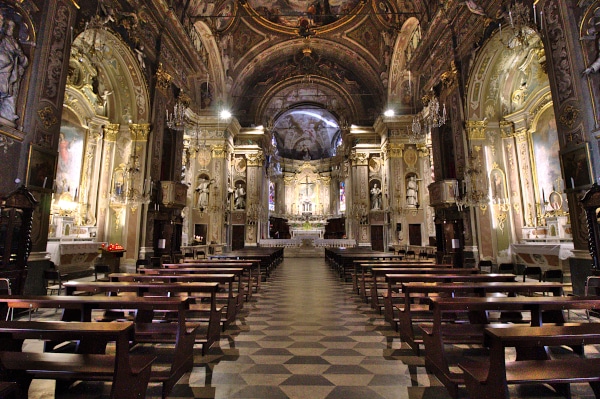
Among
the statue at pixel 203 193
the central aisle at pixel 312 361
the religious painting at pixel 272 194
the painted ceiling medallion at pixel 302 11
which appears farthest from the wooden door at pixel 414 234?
the religious painting at pixel 272 194

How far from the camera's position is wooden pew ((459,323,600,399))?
1.67m

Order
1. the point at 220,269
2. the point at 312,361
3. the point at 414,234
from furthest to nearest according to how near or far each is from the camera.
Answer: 1. the point at 414,234
2. the point at 220,269
3. the point at 312,361

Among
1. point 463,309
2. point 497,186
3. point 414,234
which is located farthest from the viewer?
point 414,234

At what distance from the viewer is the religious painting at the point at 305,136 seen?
1292 inches

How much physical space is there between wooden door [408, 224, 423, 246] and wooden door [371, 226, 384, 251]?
2408 mm

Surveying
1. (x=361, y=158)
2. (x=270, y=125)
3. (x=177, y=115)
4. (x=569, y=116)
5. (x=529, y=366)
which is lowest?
(x=529, y=366)

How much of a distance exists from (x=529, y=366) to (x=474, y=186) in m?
8.77

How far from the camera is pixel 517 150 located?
10.9 metres

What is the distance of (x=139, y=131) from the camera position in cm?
1047

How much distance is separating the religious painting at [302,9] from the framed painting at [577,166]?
615 inches

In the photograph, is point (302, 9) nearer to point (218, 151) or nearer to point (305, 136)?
point (218, 151)

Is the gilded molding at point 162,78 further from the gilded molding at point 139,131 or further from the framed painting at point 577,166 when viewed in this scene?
the framed painting at point 577,166

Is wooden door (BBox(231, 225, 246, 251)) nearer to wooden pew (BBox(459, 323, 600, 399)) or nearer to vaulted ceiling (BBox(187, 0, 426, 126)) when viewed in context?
vaulted ceiling (BBox(187, 0, 426, 126))

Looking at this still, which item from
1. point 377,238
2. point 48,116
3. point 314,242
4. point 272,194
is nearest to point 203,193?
point 314,242
